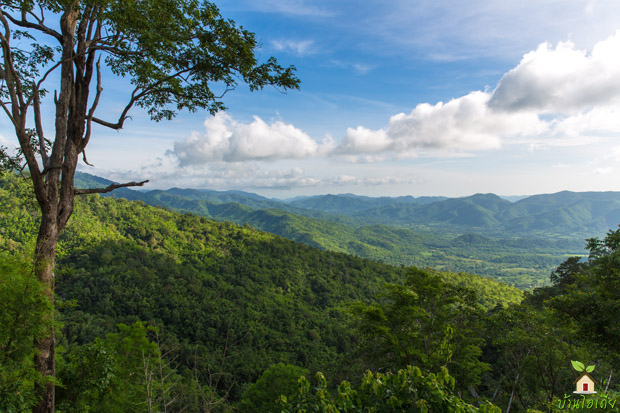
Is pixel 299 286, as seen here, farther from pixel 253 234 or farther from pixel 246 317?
pixel 253 234

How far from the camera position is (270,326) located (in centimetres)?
5069

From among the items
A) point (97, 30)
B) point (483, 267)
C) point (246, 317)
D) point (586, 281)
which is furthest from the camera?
point (483, 267)

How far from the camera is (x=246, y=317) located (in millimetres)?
51406

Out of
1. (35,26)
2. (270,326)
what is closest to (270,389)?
(35,26)

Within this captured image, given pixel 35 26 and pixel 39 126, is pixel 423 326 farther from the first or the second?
pixel 35 26

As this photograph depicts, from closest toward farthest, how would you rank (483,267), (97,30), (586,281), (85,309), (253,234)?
(97,30)
(586,281)
(85,309)
(253,234)
(483,267)

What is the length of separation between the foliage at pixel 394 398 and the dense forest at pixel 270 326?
0.02m

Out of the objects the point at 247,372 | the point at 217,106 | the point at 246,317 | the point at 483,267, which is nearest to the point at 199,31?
the point at 217,106

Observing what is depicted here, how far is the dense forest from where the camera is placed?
432 centimetres

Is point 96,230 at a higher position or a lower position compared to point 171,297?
higher

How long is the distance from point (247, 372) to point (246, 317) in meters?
16.9

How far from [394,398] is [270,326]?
173 ft

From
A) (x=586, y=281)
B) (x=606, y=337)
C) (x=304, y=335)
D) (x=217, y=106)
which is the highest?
(x=217, y=106)

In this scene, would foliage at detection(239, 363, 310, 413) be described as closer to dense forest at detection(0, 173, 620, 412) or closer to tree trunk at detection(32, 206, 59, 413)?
dense forest at detection(0, 173, 620, 412)
